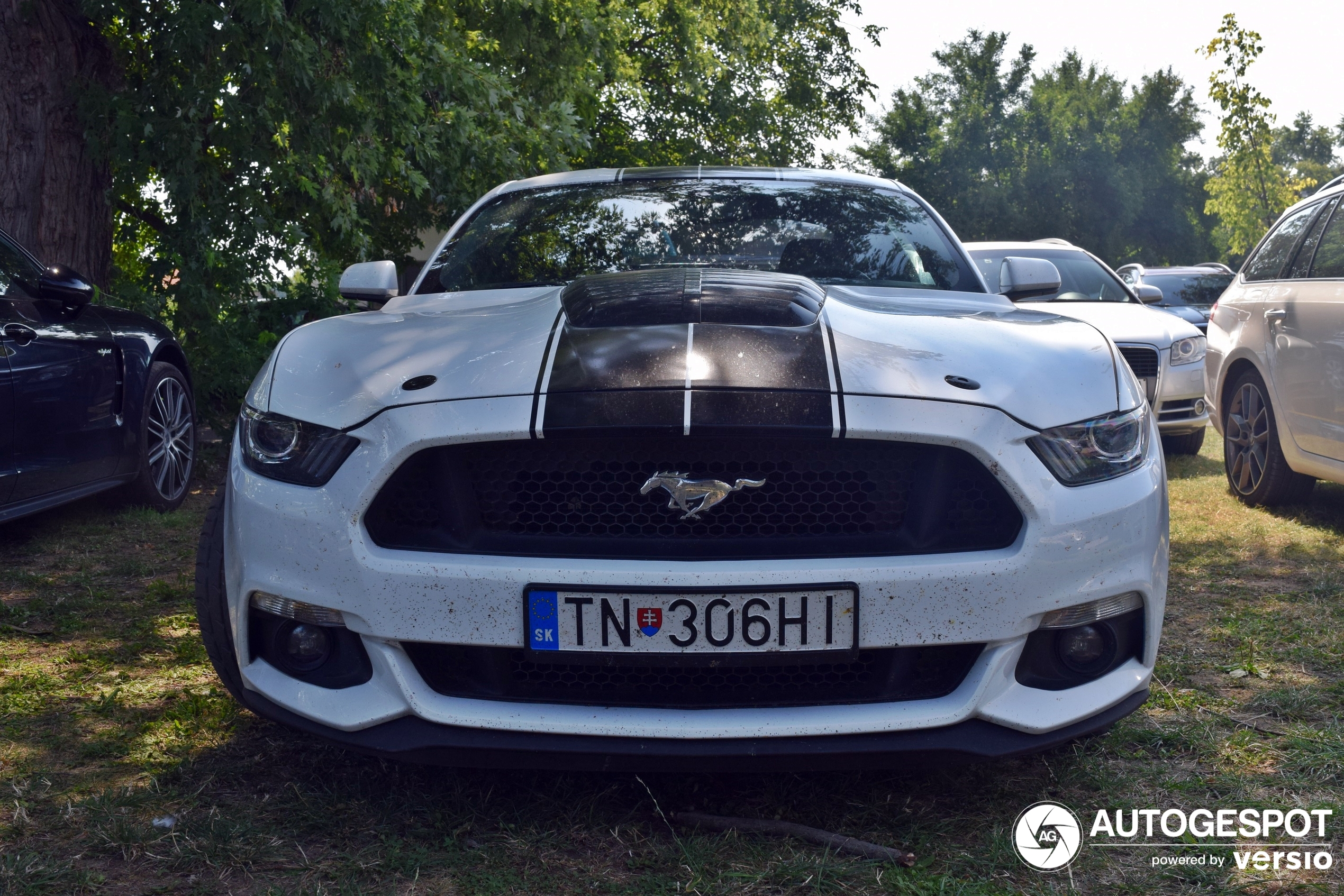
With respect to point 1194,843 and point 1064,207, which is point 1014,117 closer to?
point 1064,207

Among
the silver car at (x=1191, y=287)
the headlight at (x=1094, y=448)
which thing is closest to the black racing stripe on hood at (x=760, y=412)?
the headlight at (x=1094, y=448)

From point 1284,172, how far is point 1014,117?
27.3 metres

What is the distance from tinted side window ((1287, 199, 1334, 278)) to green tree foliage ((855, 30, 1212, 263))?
142ft

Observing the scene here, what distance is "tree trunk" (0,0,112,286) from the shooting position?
7074mm

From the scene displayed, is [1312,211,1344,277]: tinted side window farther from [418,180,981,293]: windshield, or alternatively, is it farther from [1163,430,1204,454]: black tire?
[1163,430,1204,454]: black tire

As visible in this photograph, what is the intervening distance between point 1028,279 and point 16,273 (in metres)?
3.99

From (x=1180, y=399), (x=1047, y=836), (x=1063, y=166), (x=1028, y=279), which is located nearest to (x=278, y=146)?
(x=1028, y=279)

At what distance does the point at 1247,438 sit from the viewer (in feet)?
19.6

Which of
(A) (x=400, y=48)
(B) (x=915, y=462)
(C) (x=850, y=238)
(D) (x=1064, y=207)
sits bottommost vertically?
(D) (x=1064, y=207)

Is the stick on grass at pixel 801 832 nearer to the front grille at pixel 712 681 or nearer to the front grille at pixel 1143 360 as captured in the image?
the front grille at pixel 712 681

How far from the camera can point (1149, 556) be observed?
7.72ft

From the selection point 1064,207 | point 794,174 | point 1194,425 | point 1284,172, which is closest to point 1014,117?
point 1064,207

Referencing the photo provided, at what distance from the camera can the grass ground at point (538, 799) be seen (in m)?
2.13

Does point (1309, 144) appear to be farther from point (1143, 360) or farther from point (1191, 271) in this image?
point (1143, 360)
